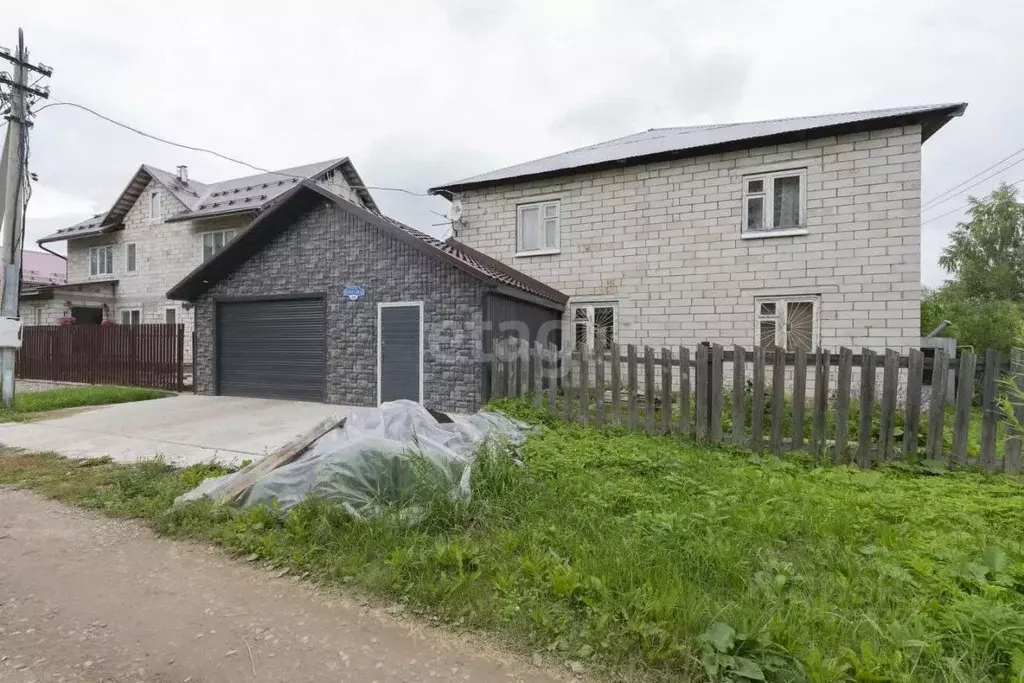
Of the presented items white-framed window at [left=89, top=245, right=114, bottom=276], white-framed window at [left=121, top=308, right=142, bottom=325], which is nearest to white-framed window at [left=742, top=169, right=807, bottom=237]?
white-framed window at [left=121, top=308, right=142, bottom=325]

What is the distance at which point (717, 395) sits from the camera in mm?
6078

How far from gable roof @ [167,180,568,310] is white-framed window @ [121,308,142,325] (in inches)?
452

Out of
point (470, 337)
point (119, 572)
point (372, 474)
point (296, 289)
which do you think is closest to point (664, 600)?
point (372, 474)

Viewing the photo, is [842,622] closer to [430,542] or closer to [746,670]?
[746,670]

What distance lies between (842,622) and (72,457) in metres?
8.00

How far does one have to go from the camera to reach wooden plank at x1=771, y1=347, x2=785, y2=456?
5754mm

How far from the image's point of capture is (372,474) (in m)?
3.90

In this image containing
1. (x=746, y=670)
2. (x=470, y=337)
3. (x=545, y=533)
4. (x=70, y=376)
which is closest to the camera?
(x=746, y=670)

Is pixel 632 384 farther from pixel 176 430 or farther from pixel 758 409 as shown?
pixel 176 430

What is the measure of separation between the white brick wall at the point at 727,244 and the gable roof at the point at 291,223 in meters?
1.16

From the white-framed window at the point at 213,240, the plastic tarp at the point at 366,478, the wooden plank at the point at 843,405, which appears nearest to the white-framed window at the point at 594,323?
the wooden plank at the point at 843,405

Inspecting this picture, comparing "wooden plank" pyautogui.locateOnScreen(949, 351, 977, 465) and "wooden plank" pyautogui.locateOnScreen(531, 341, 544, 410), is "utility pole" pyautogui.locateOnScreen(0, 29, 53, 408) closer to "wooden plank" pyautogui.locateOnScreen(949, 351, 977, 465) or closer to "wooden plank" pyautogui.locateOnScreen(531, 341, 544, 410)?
"wooden plank" pyautogui.locateOnScreen(531, 341, 544, 410)

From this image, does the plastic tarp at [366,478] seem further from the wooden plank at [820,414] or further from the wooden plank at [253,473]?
the wooden plank at [820,414]

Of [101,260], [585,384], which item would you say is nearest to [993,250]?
[585,384]
